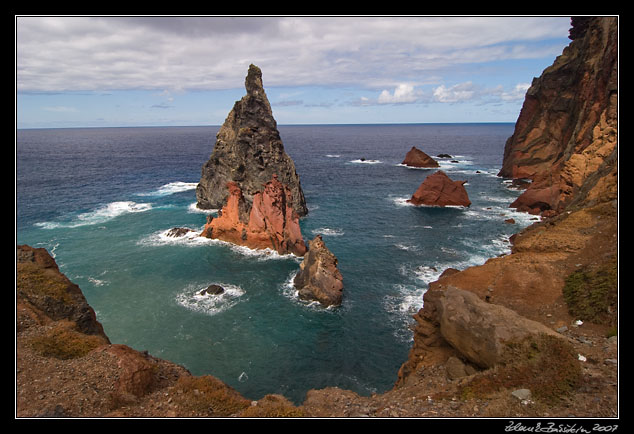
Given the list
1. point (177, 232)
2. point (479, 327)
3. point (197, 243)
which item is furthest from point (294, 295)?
point (479, 327)

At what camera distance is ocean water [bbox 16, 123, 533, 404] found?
1276 inches

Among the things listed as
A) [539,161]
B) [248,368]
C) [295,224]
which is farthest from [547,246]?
[539,161]

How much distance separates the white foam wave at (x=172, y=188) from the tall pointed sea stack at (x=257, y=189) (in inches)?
1381

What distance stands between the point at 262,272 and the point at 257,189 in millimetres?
15816

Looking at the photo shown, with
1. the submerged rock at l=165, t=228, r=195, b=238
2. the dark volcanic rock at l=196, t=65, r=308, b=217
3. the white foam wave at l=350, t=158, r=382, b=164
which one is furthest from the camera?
the white foam wave at l=350, t=158, r=382, b=164

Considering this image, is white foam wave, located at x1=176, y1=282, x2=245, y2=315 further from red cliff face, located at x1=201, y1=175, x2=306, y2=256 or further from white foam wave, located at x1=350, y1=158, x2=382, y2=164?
white foam wave, located at x1=350, y1=158, x2=382, y2=164

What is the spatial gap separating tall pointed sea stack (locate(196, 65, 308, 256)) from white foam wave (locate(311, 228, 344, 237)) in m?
6.72

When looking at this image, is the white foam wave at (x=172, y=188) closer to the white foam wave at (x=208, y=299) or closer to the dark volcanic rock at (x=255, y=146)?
the dark volcanic rock at (x=255, y=146)

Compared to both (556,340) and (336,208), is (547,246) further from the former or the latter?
(336,208)

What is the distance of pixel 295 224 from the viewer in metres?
57.1

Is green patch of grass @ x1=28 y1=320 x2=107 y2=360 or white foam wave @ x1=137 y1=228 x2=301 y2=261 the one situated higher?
green patch of grass @ x1=28 y1=320 x2=107 y2=360

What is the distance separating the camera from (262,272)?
49.9 m

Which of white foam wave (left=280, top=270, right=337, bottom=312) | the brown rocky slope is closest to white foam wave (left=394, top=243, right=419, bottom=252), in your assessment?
white foam wave (left=280, top=270, right=337, bottom=312)

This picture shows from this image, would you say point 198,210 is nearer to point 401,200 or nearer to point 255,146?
point 255,146
